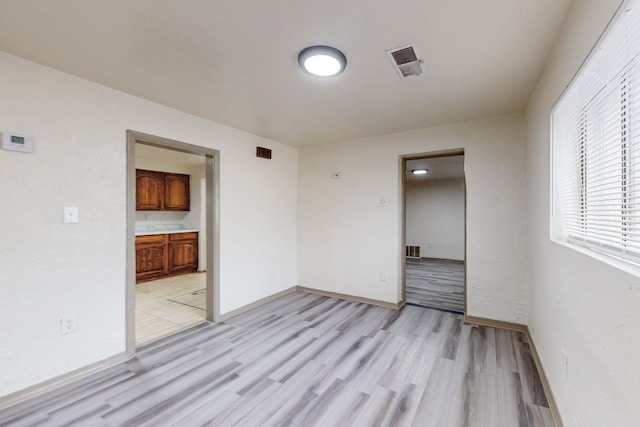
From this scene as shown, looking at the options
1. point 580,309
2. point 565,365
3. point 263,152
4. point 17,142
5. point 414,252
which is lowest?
point 414,252

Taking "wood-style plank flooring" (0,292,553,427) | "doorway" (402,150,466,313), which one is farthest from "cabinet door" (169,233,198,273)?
"doorway" (402,150,466,313)

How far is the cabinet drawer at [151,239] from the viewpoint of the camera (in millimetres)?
5100

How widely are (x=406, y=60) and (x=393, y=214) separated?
212 cm

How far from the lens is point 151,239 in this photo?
5324 mm

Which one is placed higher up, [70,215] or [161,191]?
[161,191]

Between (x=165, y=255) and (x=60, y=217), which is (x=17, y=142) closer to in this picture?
(x=60, y=217)

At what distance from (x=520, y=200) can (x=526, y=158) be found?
43 centimetres

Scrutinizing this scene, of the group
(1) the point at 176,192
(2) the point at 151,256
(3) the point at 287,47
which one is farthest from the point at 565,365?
(1) the point at 176,192

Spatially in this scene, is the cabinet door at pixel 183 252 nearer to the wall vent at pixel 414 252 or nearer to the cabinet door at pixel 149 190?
the cabinet door at pixel 149 190

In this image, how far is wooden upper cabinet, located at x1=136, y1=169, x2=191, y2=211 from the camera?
554 cm

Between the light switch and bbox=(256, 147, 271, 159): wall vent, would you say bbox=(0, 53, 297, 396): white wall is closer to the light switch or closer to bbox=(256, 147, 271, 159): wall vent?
the light switch

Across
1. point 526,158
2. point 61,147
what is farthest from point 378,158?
point 61,147

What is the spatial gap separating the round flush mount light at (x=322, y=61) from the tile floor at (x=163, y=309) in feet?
9.56

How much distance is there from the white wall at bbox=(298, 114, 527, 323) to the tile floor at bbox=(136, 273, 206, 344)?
175 cm
